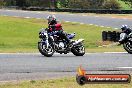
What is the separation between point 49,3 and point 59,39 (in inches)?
2513

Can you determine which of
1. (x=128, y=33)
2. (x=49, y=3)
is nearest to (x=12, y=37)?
(x=128, y=33)

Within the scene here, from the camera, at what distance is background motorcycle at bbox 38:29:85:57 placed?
1639 cm

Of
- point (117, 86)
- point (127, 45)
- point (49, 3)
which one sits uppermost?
point (117, 86)

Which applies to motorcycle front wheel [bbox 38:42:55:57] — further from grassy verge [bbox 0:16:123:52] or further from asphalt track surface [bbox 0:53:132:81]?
grassy verge [bbox 0:16:123:52]

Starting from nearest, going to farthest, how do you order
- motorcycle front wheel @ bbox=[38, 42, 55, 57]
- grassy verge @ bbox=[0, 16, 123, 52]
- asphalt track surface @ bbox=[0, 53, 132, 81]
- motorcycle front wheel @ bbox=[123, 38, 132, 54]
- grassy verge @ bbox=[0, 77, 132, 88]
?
grassy verge @ bbox=[0, 77, 132, 88]
asphalt track surface @ bbox=[0, 53, 132, 81]
motorcycle front wheel @ bbox=[38, 42, 55, 57]
motorcycle front wheel @ bbox=[123, 38, 132, 54]
grassy verge @ bbox=[0, 16, 123, 52]

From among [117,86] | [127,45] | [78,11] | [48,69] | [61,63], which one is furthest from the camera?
[78,11]

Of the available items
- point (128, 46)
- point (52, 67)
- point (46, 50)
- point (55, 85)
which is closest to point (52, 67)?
point (52, 67)

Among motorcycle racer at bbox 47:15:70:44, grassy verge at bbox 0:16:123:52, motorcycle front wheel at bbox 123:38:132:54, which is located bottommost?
grassy verge at bbox 0:16:123:52

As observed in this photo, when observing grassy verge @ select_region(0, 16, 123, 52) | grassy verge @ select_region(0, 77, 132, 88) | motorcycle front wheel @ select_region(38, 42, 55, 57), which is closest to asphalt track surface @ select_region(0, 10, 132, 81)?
motorcycle front wheel @ select_region(38, 42, 55, 57)

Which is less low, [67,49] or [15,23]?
[67,49]

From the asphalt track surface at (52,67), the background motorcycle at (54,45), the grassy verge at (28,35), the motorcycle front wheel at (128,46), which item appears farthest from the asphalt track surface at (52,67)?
the grassy verge at (28,35)

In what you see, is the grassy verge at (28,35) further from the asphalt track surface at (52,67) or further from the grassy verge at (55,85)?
the grassy verge at (55,85)

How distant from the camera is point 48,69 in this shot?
12.2 meters

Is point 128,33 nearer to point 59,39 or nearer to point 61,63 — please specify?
point 59,39
